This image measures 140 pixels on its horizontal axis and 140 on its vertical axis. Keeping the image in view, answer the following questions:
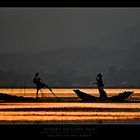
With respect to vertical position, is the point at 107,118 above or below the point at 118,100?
below

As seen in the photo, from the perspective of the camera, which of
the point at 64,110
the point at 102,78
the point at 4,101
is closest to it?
the point at 102,78

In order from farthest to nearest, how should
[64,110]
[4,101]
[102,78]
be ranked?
1. [4,101]
2. [64,110]
3. [102,78]
